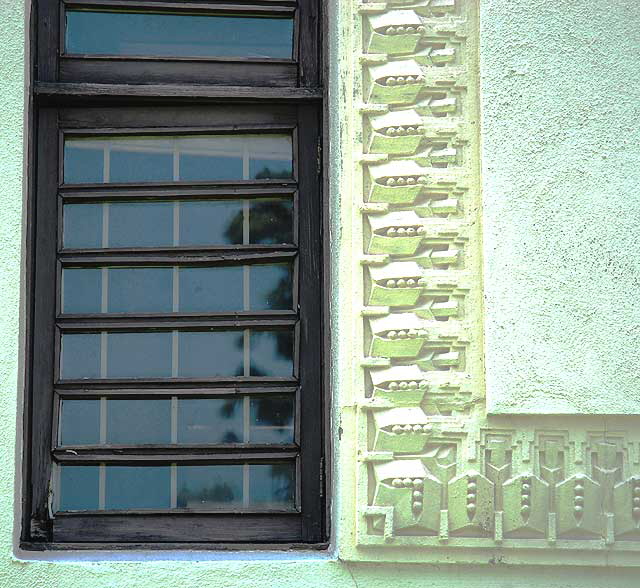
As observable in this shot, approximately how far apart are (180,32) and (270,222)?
86cm

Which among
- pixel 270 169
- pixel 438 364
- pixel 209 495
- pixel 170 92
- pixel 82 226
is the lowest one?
pixel 209 495

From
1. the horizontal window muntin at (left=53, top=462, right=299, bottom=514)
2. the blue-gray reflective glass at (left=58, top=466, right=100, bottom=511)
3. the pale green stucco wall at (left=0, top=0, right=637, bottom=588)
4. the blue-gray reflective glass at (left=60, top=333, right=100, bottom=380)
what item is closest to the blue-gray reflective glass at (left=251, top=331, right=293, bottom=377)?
the pale green stucco wall at (left=0, top=0, right=637, bottom=588)

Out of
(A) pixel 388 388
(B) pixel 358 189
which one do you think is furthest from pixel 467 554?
(B) pixel 358 189

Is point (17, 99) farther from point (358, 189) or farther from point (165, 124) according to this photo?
point (358, 189)

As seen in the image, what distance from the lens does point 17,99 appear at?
4.16 meters

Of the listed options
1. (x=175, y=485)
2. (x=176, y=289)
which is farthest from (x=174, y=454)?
(x=176, y=289)

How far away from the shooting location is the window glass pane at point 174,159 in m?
4.31

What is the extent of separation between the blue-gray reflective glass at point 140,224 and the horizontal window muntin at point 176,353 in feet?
1.11

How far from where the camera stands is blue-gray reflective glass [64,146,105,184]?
430cm

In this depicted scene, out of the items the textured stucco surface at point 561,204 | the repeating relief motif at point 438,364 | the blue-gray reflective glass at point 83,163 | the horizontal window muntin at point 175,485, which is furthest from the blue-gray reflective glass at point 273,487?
the blue-gray reflective glass at point 83,163

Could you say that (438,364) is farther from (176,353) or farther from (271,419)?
(176,353)

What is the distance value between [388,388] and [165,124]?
1.37 metres

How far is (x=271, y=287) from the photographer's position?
167 inches

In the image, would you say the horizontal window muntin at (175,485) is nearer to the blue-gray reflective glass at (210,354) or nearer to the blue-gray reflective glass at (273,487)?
the blue-gray reflective glass at (273,487)
